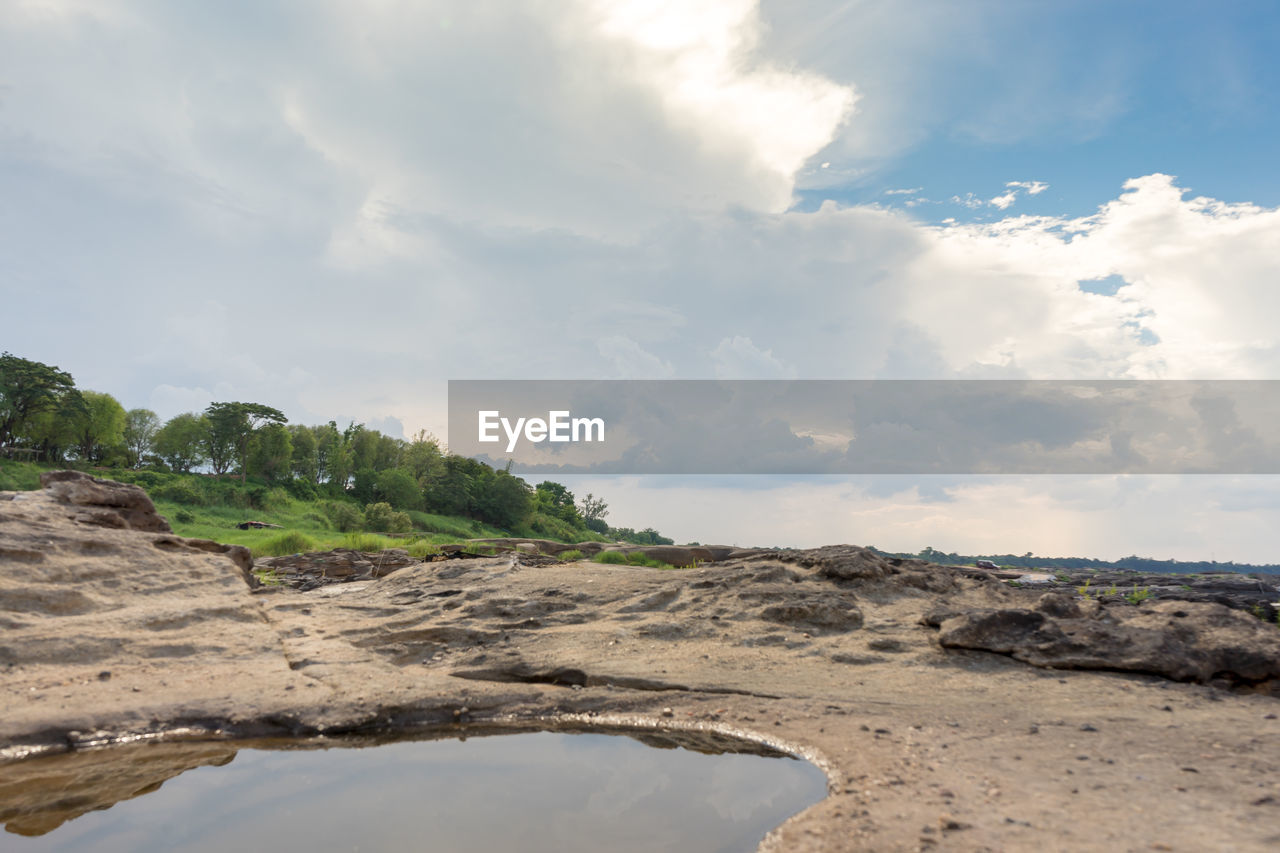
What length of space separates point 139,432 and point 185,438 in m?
7.86

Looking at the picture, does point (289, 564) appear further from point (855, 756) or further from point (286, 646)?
point (855, 756)

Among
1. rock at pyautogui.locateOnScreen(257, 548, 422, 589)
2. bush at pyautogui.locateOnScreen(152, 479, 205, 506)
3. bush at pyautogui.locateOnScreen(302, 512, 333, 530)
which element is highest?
bush at pyautogui.locateOnScreen(152, 479, 205, 506)

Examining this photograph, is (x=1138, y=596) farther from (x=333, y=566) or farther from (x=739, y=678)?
(x=333, y=566)

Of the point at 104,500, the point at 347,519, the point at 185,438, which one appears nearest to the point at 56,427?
the point at 185,438

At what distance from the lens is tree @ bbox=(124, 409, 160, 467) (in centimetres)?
6272

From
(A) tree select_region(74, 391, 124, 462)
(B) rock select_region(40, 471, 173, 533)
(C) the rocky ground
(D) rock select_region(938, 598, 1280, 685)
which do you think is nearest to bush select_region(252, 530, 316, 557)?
(B) rock select_region(40, 471, 173, 533)

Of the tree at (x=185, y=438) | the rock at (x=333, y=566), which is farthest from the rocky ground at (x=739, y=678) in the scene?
the tree at (x=185, y=438)

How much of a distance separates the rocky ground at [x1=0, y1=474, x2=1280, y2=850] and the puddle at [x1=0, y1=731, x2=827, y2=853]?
10 cm

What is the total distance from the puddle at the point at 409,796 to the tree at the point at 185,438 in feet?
212

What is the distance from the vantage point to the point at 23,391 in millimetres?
46781

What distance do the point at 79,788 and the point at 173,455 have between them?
2721 inches

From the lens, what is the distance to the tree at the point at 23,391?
4638cm

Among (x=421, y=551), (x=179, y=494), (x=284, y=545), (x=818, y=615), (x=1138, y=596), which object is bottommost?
(x=284, y=545)

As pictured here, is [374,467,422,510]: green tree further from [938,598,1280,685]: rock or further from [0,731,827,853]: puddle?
[938,598,1280,685]: rock
